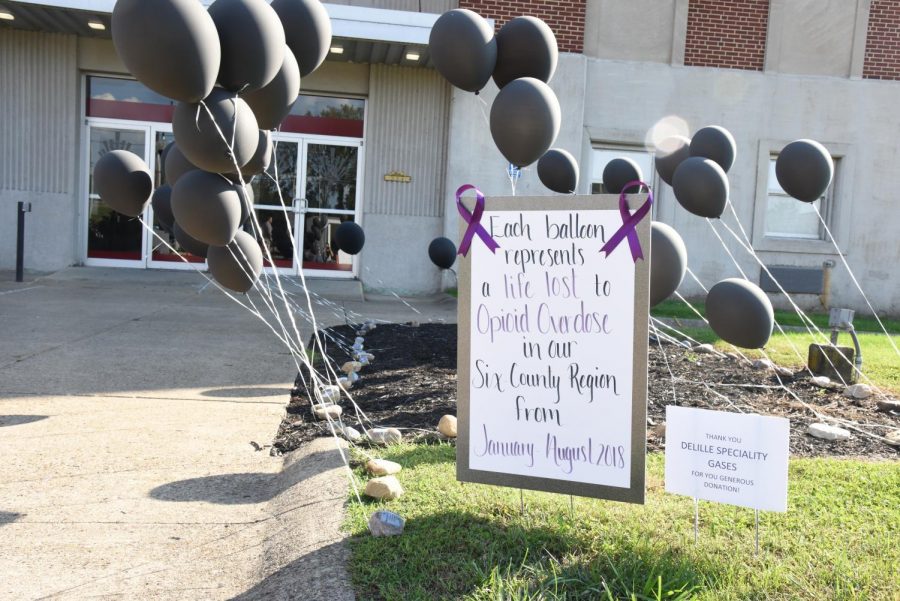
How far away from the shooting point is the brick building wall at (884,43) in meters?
12.8

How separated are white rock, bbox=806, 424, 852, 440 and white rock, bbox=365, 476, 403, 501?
98.8 inches

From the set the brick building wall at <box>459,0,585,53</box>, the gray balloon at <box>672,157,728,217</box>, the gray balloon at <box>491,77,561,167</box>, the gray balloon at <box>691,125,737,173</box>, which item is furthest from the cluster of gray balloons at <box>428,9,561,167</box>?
the brick building wall at <box>459,0,585,53</box>

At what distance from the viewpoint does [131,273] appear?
12352 mm

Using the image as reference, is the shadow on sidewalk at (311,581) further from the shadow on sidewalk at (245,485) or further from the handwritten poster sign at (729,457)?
the handwritten poster sign at (729,457)

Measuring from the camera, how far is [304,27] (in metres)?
3.65

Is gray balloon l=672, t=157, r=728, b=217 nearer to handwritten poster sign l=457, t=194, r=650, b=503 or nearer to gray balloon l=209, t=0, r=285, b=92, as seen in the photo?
handwritten poster sign l=457, t=194, r=650, b=503

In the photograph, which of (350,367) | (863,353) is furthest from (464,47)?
(863,353)

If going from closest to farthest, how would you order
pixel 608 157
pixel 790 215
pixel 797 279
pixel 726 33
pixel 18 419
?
pixel 18 419 < pixel 726 33 < pixel 797 279 < pixel 608 157 < pixel 790 215

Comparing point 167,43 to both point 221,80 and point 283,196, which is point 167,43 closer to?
point 221,80

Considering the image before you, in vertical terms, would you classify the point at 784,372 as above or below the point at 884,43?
below

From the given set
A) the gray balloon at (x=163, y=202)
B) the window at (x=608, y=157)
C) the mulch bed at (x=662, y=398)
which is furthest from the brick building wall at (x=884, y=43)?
the gray balloon at (x=163, y=202)

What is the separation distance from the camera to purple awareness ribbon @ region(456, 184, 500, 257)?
9.48 feet

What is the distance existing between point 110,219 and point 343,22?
5.24m

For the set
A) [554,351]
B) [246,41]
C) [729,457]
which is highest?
[246,41]
